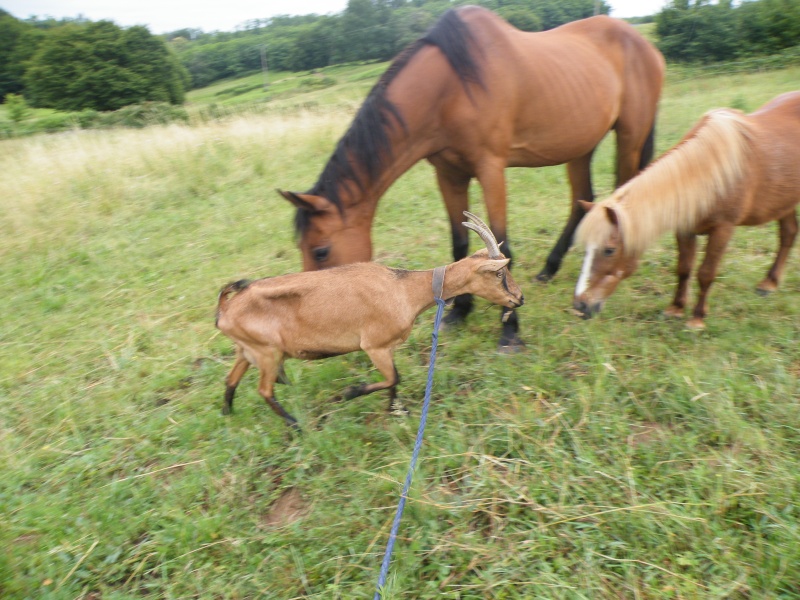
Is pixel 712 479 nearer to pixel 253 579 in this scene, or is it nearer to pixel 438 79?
pixel 253 579

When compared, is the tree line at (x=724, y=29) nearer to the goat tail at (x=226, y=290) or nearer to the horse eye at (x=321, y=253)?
the horse eye at (x=321, y=253)

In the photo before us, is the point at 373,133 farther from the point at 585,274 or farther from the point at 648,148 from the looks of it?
the point at 648,148

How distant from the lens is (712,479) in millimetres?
2445

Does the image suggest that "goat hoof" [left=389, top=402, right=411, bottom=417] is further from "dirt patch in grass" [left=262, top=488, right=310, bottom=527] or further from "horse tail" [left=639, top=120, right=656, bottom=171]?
"horse tail" [left=639, top=120, right=656, bottom=171]

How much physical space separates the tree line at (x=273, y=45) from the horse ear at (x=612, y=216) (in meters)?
5.15

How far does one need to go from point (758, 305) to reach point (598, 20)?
3352 mm

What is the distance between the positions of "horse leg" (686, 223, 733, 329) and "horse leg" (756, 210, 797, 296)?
2.78ft

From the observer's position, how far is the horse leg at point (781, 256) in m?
4.27

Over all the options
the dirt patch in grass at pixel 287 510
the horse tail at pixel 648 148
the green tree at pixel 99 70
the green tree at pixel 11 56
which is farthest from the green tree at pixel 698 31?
the green tree at pixel 11 56

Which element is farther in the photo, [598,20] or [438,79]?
[598,20]

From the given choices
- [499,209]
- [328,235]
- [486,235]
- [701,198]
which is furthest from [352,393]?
[701,198]

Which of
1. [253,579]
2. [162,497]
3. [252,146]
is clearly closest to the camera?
[253,579]

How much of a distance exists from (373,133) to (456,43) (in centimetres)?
96

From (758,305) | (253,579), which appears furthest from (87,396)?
(758,305)
